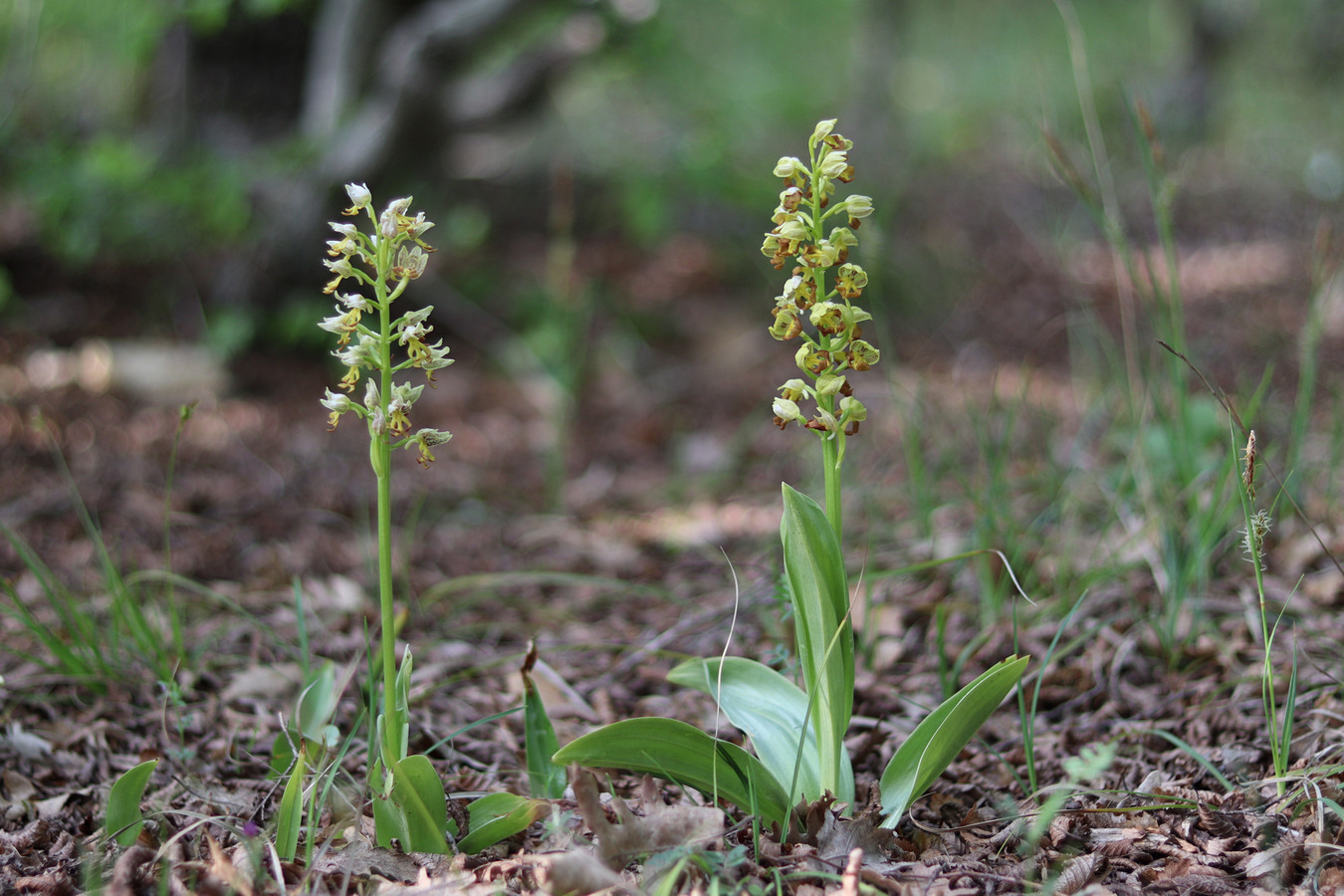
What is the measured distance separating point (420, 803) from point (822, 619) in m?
0.62

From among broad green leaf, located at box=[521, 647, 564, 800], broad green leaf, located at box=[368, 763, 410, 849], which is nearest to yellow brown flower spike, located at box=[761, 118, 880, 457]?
broad green leaf, located at box=[521, 647, 564, 800]

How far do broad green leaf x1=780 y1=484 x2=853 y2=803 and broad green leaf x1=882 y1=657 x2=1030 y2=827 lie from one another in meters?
0.08

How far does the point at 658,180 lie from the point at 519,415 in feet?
5.19

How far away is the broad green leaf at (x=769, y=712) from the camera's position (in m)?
1.46

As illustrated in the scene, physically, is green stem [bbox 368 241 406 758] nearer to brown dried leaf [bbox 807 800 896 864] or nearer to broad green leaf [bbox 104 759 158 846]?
broad green leaf [bbox 104 759 158 846]

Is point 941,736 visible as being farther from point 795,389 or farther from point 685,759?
point 795,389

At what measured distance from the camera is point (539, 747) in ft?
5.10

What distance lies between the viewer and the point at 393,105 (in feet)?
14.5

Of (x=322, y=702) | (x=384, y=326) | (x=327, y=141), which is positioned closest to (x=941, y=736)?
(x=384, y=326)

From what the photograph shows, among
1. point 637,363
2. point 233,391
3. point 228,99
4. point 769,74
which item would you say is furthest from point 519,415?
point 769,74

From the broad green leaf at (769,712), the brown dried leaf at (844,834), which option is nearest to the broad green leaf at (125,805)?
the broad green leaf at (769,712)

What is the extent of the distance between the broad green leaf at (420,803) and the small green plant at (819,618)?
0.60 feet

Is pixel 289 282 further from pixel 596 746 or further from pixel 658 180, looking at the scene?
pixel 596 746

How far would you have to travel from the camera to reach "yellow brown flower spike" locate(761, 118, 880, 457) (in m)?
1.30
